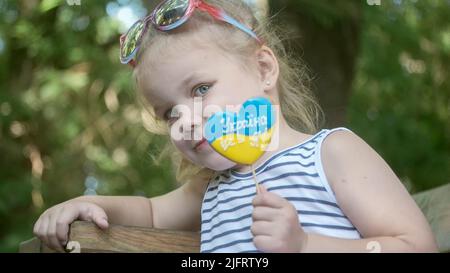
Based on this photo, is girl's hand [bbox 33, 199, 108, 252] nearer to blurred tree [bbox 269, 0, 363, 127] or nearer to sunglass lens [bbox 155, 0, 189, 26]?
sunglass lens [bbox 155, 0, 189, 26]

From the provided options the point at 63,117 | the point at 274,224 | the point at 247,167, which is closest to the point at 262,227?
the point at 274,224

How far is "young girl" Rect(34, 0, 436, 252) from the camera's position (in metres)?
1.07

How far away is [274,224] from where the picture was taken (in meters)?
0.99

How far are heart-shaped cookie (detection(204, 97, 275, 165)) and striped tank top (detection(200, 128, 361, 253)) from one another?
0.28 ft

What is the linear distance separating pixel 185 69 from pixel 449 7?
2856mm

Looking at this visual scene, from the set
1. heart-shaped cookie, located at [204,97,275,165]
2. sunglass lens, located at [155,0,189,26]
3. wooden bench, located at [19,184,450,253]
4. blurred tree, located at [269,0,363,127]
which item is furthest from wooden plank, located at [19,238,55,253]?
blurred tree, located at [269,0,363,127]

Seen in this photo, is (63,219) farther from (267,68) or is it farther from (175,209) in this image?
(267,68)

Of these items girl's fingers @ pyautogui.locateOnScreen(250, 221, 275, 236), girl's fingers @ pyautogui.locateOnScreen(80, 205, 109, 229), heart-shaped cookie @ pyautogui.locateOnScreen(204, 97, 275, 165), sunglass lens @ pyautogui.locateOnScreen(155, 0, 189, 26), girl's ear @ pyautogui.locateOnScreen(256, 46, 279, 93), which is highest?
sunglass lens @ pyautogui.locateOnScreen(155, 0, 189, 26)

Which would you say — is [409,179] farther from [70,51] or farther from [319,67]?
[70,51]

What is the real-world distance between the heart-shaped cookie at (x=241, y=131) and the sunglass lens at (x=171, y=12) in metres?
0.24

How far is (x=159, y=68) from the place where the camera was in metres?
1.25

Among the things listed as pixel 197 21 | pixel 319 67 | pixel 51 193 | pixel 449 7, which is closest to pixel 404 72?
pixel 449 7

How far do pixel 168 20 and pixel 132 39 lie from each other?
0.11 m
